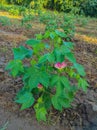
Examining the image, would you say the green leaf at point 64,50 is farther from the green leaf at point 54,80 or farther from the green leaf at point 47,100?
the green leaf at point 47,100

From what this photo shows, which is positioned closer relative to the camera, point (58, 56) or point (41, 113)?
point (58, 56)

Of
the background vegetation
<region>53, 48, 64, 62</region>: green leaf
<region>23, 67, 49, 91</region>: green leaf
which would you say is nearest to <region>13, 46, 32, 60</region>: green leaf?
<region>23, 67, 49, 91</region>: green leaf

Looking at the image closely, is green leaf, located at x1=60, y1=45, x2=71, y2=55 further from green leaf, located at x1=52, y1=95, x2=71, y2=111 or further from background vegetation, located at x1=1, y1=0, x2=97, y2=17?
background vegetation, located at x1=1, y1=0, x2=97, y2=17

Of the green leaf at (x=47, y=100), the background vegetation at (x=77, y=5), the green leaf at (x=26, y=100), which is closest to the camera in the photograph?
the green leaf at (x=26, y=100)

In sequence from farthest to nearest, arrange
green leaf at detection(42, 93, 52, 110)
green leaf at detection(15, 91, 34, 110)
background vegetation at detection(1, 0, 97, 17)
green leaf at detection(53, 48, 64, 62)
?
background vegetation at detection(1, 0, 97, 17) < green leaf at detection(42, 93, 52, 110) < green leaf at detection(15, 91, 34, 110) < green leaf at detection(53, 48, 64, 62)

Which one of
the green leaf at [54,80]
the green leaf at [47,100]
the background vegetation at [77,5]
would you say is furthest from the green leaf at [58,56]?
the background vegetation at [77,5]

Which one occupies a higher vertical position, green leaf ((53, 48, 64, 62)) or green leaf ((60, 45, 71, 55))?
green leaf ((60, 45, 71, 55))

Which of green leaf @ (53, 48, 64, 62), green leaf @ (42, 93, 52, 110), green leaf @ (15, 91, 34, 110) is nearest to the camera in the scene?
green leaf @ (53, 48, 64, 62)

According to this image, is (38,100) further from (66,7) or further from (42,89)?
(66,7)

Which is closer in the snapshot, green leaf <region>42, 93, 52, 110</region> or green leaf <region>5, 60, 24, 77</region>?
green leaf <region>5, 60, 24, 77</region>

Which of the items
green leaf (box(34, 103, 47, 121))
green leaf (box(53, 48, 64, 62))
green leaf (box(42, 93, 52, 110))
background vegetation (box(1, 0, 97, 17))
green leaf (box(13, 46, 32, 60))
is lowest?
background vegetation (box(1, 0, 97, 17))

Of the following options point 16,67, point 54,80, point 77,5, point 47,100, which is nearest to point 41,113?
point 47,100

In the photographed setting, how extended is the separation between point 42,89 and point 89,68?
1.58 meters

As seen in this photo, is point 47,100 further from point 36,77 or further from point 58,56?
point 58,56
